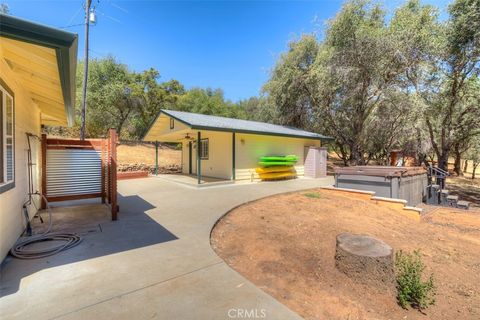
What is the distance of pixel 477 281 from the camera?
10.2 feet

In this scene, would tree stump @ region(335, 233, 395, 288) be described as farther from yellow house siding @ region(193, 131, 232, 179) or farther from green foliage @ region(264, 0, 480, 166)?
green foliage @ region(264, 0, 480, 166)

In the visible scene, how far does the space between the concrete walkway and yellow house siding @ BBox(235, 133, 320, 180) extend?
21.4 ft

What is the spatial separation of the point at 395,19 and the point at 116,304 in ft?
51.1

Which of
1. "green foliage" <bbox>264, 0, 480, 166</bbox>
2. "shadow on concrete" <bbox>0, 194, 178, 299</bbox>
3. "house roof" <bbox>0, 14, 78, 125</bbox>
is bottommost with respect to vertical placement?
"shadow on concrete" <bbox>0, 194, 178, 299</bbox>

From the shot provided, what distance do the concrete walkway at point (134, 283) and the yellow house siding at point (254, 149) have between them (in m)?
6.53

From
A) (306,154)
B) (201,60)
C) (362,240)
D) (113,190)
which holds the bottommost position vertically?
(362,240)

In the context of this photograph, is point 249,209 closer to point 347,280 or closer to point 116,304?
point 347,280

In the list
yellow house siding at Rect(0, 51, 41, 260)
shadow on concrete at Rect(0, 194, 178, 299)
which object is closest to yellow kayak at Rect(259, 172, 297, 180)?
shadow on concrete at Rect(0, 194, 178, 299)

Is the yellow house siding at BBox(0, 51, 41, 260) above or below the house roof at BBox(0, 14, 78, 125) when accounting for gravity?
below

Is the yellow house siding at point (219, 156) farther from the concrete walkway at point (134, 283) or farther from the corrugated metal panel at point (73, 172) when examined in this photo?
the concrete walkway at point (134, 283)

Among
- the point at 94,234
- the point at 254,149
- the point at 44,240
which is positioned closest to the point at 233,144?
the point at 254,149

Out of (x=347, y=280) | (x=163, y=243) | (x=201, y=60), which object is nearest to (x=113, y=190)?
(x=163, y=243)

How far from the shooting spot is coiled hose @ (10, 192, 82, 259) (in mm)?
3061

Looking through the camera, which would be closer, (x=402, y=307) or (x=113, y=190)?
(x=402, y=307)
